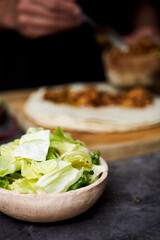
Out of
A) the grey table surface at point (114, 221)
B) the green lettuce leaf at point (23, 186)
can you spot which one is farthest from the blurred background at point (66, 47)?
the green lettuce leaf at point (23, 186)

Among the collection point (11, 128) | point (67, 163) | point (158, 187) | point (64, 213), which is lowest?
point (11, 128)

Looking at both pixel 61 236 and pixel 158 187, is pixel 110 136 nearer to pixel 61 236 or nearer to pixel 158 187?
pixel 158 187

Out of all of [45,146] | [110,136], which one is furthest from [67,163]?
[110,136]

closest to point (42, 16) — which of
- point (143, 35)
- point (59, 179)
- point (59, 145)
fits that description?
point (143, 35)

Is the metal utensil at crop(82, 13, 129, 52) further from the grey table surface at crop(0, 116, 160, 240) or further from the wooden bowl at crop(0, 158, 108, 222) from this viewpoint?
the wooden bowl at crop(0, 158, 108, 222)

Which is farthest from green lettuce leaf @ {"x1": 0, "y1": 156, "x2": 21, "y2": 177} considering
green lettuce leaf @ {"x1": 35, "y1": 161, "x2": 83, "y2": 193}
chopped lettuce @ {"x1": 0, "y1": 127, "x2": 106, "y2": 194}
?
green lettuce leaf @ {"x1": 35, "y1": 161, "x2": 83, "y2": 193}

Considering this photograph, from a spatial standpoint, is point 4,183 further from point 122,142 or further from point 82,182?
point 122,142
